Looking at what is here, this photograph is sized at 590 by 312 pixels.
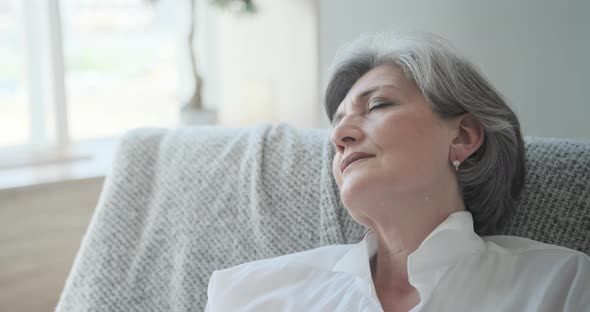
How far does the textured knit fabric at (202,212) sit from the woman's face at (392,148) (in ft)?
0.68

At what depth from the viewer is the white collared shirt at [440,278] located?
3.68 ft

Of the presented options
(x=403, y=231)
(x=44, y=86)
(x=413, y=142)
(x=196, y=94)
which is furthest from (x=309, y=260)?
(x=44, y=86)

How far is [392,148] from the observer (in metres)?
1.21

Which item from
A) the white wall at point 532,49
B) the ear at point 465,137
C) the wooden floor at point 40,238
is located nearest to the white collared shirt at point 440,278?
the ear at point 465,137

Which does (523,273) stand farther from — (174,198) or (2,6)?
(2,6)

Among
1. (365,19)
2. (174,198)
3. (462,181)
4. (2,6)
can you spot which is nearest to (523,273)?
(462,181)

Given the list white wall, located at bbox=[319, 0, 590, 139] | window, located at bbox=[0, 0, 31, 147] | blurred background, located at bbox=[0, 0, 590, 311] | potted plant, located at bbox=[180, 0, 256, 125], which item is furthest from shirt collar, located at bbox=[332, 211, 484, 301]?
window, located at bbox=[0, 0, 31, 147]

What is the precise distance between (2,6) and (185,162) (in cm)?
147

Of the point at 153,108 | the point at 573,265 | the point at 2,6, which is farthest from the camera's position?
the point at 153,108

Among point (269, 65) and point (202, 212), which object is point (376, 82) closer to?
point (202, 212)

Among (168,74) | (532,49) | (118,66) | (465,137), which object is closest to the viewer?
(465,137)

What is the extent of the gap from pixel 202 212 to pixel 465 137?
618 millimetres

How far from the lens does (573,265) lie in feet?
3.74

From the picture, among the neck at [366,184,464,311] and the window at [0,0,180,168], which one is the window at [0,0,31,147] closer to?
the window at [0,0,180,168]
